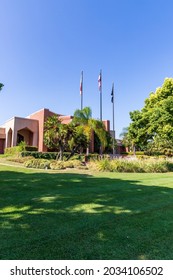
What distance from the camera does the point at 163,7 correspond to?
11102 mm

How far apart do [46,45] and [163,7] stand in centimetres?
905

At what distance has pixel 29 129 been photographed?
89.1ft

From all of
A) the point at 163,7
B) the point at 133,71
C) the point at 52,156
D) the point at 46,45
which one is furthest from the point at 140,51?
the point at 52,156

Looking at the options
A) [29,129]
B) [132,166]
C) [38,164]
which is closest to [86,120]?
[29,129]

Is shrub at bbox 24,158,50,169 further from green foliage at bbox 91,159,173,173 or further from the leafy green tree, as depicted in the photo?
the leafy green tree

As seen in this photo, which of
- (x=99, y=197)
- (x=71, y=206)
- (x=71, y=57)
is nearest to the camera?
(x=71, y=206)

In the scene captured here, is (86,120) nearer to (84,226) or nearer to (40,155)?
(40,155)

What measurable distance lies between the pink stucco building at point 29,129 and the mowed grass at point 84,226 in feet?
71.4

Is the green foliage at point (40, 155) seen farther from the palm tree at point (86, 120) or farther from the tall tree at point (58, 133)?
the palm tree at point (86, 120)

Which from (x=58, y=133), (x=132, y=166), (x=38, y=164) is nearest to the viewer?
(x=132, y=166)

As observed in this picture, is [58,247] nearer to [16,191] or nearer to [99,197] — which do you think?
[99,197]

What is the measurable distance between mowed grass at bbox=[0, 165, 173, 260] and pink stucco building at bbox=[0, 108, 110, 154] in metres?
21.8

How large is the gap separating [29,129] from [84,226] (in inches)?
1003

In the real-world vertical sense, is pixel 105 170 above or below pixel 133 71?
below
